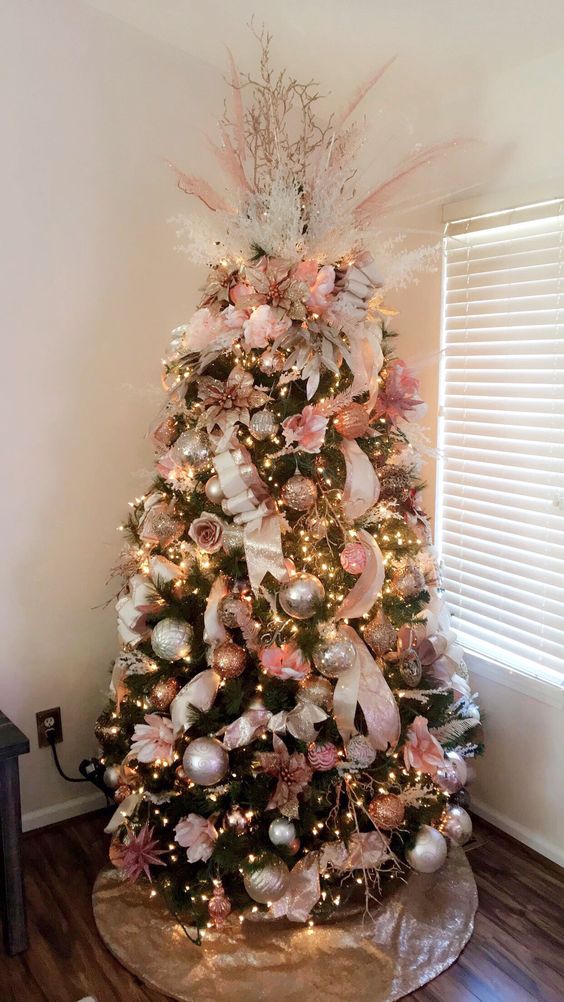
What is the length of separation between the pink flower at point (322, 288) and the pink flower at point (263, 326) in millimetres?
79

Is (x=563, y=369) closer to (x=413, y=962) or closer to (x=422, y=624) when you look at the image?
(x=422, y=624)

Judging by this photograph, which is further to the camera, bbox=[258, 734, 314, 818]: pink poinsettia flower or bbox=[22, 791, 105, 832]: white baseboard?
bbox=[22, 791, 105, 832]: white baseboard

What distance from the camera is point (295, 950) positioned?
168 centimetres

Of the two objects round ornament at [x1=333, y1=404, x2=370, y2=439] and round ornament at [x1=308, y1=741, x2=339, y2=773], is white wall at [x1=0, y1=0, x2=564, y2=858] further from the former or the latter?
round ornament at [x1=308, y1=741, x2=339, y2=773]

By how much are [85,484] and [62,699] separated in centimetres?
67

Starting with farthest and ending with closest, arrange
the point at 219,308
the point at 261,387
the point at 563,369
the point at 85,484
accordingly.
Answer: the point at 85,484
the point at 563,369
the point at 219,308
the point at 261,387

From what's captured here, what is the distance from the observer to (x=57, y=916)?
181 cm

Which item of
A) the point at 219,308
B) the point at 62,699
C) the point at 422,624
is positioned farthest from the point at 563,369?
the point at 62,699

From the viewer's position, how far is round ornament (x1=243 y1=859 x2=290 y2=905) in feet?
5.31

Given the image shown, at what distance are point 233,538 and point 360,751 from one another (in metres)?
0.57

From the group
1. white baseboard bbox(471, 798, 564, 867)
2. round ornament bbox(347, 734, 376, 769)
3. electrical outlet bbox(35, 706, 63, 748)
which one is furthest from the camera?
electrical outlet bbox(35, 706, 63, 748)

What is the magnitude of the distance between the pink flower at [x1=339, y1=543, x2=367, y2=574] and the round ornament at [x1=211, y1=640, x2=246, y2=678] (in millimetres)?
320

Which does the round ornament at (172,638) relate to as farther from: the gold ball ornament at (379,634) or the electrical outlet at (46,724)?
the electrical outlet at (46,724)

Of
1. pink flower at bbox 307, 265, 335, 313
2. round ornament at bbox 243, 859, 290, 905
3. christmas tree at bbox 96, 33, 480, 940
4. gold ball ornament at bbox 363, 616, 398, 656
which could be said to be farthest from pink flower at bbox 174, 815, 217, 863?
pink flower at bbox 307, 265, 335, 313
